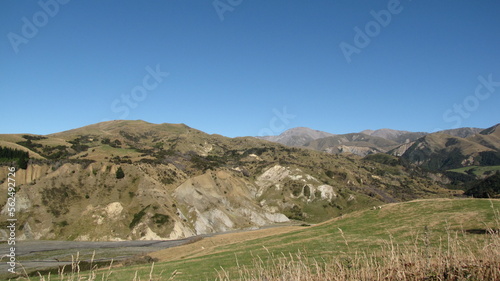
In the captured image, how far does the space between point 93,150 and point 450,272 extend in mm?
144314

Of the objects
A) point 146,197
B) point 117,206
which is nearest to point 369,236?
point 117,206

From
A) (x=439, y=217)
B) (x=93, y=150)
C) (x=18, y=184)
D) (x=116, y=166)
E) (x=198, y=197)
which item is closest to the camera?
(x=439, y=217)

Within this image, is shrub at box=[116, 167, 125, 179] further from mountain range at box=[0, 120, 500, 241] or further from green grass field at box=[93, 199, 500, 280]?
green grass field at box=[93, 199, 500, 280]

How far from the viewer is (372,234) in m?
26.9

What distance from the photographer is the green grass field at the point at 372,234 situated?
21.2 meters

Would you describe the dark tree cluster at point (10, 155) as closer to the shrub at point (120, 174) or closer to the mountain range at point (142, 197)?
the mountain range at point (142, 197)

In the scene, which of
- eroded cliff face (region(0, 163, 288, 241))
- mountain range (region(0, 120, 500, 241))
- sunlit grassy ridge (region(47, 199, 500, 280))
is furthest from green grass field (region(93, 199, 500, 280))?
mountain range (region(0, 120, 500, 241))

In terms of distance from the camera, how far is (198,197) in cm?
10662

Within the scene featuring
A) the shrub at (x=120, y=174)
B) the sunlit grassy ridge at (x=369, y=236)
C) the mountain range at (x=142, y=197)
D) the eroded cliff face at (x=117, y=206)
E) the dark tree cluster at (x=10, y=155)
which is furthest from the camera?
the dark tree cluster at (x=10, y=155)

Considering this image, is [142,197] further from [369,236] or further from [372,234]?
[369,236]

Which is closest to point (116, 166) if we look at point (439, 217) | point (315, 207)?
point (315, 207)

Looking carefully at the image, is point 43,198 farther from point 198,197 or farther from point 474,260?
point 474,260

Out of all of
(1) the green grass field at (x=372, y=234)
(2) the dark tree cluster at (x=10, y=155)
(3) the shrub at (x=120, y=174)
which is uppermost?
(2) the dark tree cluster at (x=10, y=155)

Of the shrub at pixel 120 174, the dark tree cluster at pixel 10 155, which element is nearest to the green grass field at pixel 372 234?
the shrub at pixel 120 174
